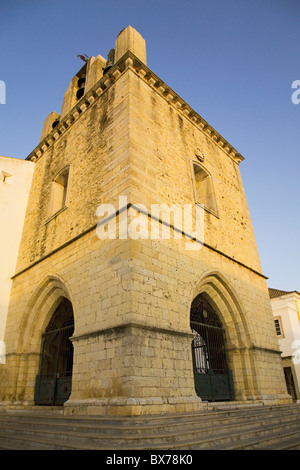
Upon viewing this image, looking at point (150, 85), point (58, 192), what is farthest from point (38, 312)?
point (150, 85)

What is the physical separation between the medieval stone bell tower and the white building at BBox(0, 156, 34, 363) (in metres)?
0.22

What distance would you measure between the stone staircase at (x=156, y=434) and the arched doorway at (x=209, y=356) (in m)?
2.00

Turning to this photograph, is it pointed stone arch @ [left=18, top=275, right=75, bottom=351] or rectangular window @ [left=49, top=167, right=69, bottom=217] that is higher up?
rectangular window @ [left=49, top=167, right=69, bottom=217]

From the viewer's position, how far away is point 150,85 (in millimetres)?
7984

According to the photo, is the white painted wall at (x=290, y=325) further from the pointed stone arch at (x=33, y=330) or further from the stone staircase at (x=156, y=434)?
the pointed stone arch at (x=33, y=330)

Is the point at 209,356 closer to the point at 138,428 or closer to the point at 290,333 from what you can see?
the point at 138,428

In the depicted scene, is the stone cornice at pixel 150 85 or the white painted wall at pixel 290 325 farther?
the white painted wall at pixel 290 325

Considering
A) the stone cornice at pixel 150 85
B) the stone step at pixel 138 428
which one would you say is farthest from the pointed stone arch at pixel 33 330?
the stone cornice at pixel 150 85

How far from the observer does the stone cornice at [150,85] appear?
25.0 feet

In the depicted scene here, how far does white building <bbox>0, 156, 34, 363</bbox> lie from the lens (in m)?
8.26

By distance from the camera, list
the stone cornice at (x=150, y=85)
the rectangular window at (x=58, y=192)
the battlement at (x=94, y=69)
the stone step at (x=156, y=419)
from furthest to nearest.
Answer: the rectangular window at (x=58, y=192) < the battlement at (x=94, y=69) < the stone cornice at (x=150, y=85) < the stone step at (x=156, y=419)

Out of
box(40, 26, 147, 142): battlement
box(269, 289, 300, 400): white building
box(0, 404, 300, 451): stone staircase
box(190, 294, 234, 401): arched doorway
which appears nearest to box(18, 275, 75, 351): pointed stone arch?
box(0, 404, 300, 451): stone staircase

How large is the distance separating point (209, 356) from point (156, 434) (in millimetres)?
4169

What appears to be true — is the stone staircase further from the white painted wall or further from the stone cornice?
the white painted wall
